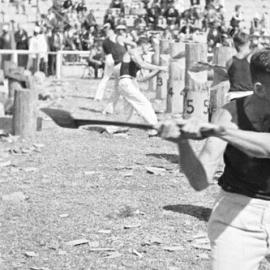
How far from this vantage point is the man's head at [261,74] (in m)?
4.20

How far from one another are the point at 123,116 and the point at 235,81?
20.1 ft

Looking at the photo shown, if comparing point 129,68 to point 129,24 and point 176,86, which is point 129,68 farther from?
point 129,24

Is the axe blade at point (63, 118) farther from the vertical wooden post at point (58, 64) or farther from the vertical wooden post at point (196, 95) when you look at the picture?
the vertical wooden post at point (58, 64)

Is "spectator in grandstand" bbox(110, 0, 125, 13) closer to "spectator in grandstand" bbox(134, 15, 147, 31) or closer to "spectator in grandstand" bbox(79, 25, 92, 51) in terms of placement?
"spectator in grandstand" bbox(134, 15, 147, 31)

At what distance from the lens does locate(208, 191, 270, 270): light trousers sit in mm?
4301

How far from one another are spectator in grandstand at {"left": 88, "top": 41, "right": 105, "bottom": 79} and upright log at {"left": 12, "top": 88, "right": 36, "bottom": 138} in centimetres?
1354

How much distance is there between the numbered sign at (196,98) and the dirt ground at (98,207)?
1279 millimetres

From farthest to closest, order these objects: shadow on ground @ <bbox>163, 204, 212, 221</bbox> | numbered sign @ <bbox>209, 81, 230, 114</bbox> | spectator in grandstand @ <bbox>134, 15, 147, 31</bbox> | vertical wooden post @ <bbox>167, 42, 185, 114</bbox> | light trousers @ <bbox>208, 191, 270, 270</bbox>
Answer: spectator in grandstand @ <bbox>134, 15, 147, 31</bbox> → vertical wooden post @ <bbox>167, 42, 185, 114</bbox> → numbered sign @ <bbox>209, 81, 230, 114</bbox> → shadow on ground @ <bbox>163, 204, 212, 221</bbox> → light trousers @ <bbox>208, 191, 270, 270</bbox>

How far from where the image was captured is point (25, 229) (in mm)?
8078

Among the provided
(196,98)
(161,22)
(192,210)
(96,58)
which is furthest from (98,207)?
(161,22)

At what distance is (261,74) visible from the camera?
4.22 metres

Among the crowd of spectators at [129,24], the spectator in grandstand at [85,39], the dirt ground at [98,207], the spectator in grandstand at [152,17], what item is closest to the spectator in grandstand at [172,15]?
the crowd of spectators at [129,24]

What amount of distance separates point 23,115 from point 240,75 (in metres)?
3.87

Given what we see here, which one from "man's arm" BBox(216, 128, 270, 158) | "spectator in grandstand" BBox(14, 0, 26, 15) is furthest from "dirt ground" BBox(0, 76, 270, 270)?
"spectator in grandstand" BBox(14, 0, 26, 15)
